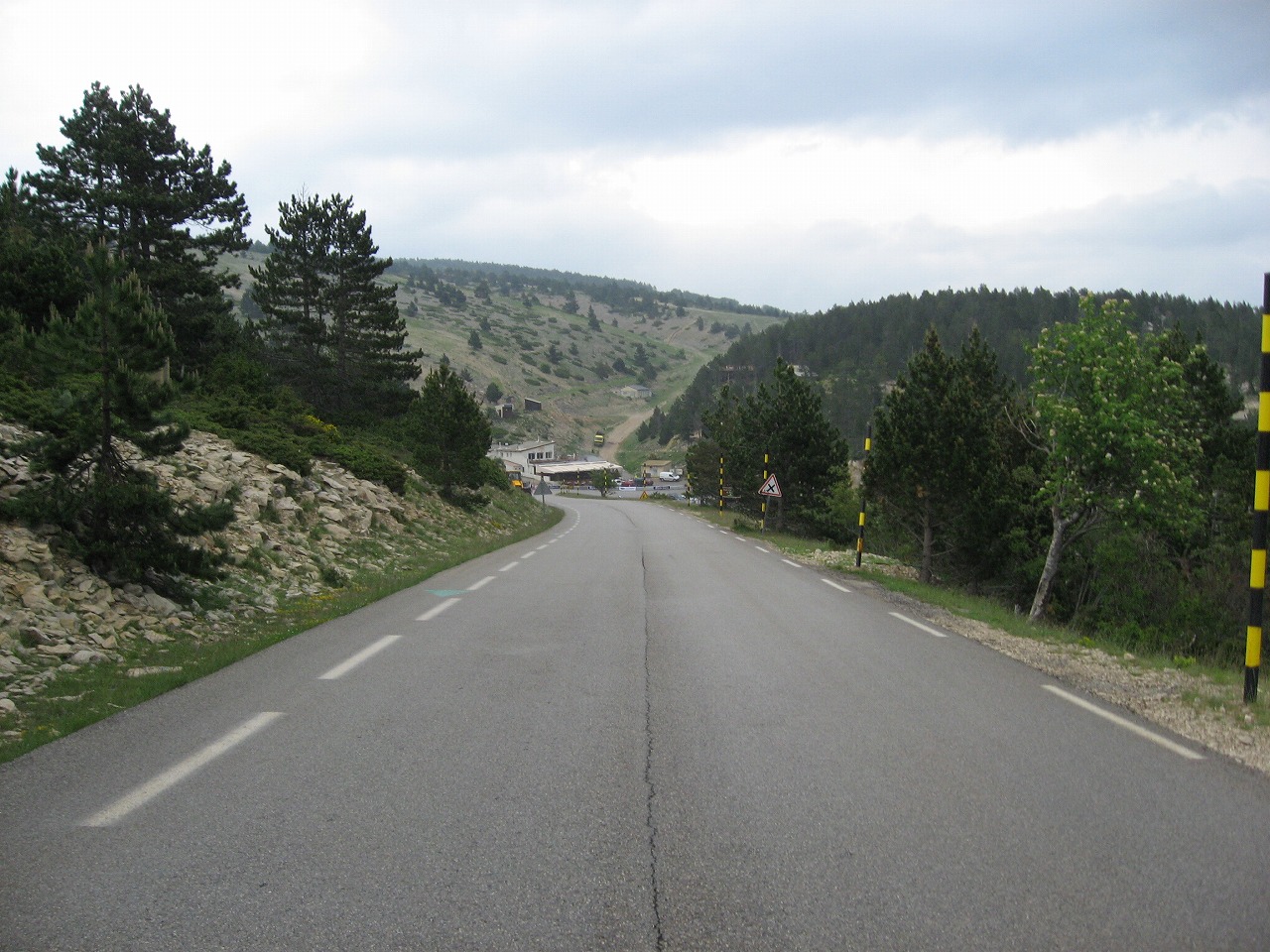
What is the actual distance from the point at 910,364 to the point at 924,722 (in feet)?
70.1

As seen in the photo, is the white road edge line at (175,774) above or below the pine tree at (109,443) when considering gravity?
below

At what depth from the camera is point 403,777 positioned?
4.51 metres

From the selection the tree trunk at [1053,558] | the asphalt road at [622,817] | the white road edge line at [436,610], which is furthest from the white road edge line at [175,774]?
the tree trunk at [1053,558]

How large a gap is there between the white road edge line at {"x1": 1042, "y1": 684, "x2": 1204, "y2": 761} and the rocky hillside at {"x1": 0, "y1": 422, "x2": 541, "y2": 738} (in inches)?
284

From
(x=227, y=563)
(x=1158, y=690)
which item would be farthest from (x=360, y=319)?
(x=1158, y=690)

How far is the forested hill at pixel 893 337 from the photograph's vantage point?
361 ft

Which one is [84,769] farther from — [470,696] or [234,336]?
[234,336]

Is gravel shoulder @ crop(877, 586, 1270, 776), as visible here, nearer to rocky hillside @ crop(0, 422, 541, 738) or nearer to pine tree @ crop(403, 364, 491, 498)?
rocky hillside @ crop(0, 422, 541, 738)

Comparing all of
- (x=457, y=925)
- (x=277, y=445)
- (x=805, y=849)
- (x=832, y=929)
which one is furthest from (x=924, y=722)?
(x=277, y=445)

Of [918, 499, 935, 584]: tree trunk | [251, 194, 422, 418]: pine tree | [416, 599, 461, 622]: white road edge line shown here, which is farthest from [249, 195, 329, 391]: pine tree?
[416, 599, 461, 622]: white road edge line

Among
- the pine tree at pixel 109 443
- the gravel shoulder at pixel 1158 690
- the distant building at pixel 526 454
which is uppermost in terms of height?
the pine tree at pixel 109 443

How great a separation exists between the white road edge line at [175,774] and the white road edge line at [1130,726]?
18.7ft

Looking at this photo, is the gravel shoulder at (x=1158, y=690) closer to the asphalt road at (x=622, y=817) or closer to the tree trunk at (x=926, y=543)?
the asphalt road at (x=622, y=817)

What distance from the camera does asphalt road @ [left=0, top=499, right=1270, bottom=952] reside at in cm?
309
